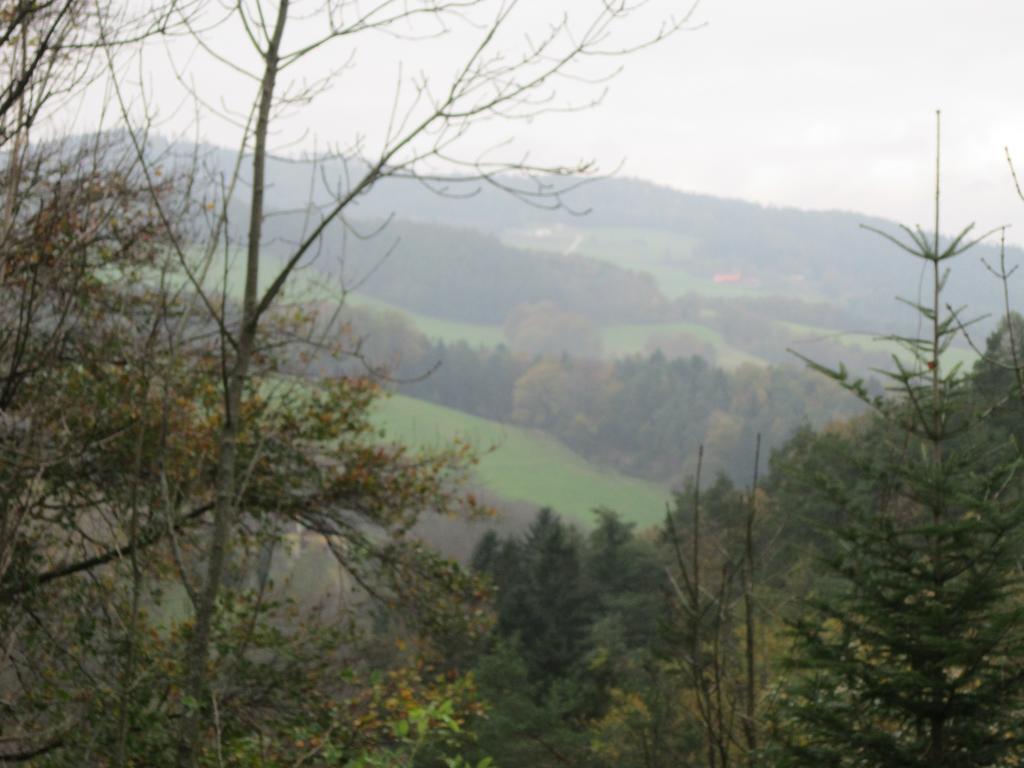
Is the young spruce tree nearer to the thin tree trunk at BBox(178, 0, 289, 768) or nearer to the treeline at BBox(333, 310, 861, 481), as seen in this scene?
the thin tree trunk at BBox(178, 0, 289, 768)

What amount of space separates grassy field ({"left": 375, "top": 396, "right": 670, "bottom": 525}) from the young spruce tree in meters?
52.5

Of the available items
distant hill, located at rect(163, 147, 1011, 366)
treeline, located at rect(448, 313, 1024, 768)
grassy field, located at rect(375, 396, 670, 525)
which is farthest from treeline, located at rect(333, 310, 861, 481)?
treeline, located at rect(448, 313, 1024, 768)

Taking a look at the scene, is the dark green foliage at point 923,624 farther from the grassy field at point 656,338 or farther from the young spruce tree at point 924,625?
the grassy field at point 656,338

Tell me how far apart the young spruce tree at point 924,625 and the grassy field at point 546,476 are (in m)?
52.5

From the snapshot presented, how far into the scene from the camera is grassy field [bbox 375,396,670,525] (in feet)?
211

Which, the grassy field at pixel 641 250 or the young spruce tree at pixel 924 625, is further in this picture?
the grassy field at pixel 641 250

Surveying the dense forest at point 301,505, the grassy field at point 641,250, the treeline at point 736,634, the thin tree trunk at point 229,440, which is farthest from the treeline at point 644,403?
the thin tree trunk at point 229,440

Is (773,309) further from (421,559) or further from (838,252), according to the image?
(421,559)

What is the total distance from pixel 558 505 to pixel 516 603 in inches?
1201

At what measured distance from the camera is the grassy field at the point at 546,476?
64.2 metres

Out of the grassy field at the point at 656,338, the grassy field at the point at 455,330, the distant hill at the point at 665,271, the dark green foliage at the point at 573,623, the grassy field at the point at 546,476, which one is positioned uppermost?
the distant hill at the point at 665,271

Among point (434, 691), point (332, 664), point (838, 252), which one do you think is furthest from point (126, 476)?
point (838, 252)

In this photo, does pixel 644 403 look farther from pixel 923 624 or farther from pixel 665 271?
pixel 923 624

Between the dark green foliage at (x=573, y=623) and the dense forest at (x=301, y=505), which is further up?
the dense forest at (x=301, y=505)
